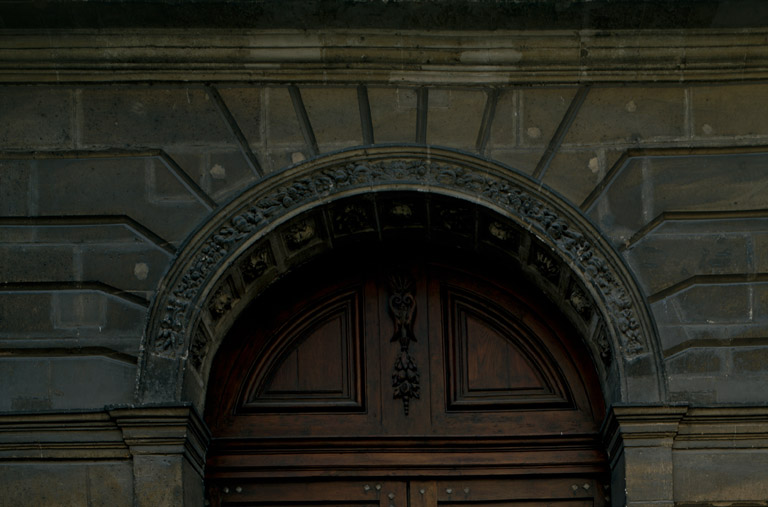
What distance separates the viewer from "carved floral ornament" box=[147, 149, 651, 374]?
757 centimetres

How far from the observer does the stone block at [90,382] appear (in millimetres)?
7438

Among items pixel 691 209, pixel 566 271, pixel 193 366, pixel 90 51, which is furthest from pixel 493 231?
pixel 90 51

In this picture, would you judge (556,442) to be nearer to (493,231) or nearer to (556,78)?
(493,231)

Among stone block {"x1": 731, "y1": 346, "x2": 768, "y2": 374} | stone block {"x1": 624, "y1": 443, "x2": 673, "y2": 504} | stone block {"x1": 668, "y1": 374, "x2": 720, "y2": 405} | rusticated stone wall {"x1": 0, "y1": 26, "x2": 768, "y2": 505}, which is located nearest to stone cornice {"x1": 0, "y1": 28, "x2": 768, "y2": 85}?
rusticated stone wall {"x1": 0, "y1": 26, "x2": 768, "y2": 505}

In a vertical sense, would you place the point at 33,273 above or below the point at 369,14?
below

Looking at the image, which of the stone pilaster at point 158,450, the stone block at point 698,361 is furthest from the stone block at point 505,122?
the stone pilaster at point 158,450

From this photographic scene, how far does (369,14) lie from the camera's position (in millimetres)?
7953

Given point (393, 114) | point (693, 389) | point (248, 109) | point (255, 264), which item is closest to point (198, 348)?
point (255, 264)

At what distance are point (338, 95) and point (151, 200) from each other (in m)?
1.28

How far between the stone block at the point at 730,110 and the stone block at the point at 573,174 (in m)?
0.66

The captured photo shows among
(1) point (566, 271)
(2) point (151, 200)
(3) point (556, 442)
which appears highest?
(2) point (151, 200)

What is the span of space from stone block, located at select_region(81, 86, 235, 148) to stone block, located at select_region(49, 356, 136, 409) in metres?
1.32

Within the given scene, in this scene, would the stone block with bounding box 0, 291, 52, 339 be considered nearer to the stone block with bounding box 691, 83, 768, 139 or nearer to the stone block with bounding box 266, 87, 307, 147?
the stone block with bounding box 266, 87, 307, 147

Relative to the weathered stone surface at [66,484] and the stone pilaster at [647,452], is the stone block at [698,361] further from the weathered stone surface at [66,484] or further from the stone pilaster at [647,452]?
the weathered stone surface at [66,484]
